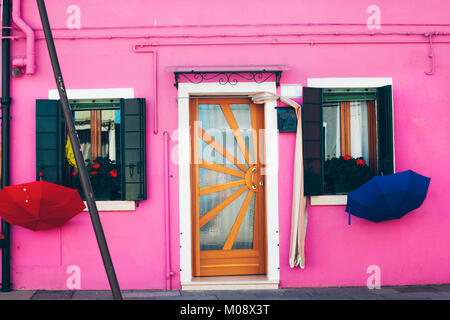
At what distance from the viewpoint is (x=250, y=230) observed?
688 centimetres

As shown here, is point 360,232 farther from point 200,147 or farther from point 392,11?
point 392,11

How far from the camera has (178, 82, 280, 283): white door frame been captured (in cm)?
655

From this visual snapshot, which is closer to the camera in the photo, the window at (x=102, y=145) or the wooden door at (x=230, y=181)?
the window at (x=102, y=145)

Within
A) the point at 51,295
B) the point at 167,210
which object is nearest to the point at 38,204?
the point at 51,295

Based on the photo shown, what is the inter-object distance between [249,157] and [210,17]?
76.8 inches

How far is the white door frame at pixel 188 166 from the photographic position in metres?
6.55

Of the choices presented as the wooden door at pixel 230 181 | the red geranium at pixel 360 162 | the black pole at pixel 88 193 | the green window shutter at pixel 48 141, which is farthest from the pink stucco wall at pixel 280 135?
the black pole at pixel 88 193

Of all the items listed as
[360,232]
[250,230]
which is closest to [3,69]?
[250,230]

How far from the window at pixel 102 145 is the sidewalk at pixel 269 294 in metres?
1.24

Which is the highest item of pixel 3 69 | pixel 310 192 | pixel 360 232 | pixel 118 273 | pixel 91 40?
pixel 91 40

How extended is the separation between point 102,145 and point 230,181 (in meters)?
1.80

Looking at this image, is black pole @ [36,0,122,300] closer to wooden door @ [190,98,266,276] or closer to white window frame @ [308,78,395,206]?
wooden door @ [190,98,266,276]

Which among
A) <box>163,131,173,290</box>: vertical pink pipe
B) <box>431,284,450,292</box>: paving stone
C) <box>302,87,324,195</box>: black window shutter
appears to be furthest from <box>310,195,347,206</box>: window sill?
<box>163,131,173,290</box>: vertical pink pipe

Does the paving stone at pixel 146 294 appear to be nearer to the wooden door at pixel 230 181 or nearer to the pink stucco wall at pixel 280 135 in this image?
the pink stucco wall at pixel 280 135
